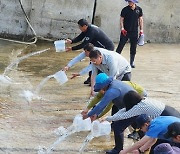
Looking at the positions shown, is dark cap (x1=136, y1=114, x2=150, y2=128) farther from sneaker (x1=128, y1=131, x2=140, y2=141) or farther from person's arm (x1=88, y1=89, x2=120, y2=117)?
sneaker (x1=128, y1=131, x2=140, y2=141)

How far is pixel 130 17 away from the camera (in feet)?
36.2

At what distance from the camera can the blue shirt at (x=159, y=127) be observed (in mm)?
5422

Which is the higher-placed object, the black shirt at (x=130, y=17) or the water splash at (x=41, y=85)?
the black shirt at (x=130, y=17)

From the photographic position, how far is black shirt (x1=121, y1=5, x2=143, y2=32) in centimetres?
1100

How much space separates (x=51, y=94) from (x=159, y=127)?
4.17m

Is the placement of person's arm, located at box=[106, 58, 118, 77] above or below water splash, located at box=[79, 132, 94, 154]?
above

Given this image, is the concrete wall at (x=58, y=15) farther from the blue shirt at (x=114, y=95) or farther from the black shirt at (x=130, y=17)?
the blue shirt at (x=114, y=95)

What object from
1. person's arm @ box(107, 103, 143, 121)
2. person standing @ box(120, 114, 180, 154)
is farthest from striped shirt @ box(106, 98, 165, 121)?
person standing @ box(120, 114, 180, 154)

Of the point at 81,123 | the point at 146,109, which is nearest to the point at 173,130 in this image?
the point at 146,109

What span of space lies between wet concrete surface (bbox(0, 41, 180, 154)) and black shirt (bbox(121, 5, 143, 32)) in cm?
105

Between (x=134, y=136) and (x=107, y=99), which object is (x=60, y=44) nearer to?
(x=134, y=136)

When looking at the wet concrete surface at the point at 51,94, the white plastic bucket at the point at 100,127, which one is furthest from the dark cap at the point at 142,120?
the wet concrete surface at the point at 51,94

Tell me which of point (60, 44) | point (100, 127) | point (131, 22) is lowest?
point (100, 127)

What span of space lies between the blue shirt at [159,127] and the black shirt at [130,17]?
18.7ft
